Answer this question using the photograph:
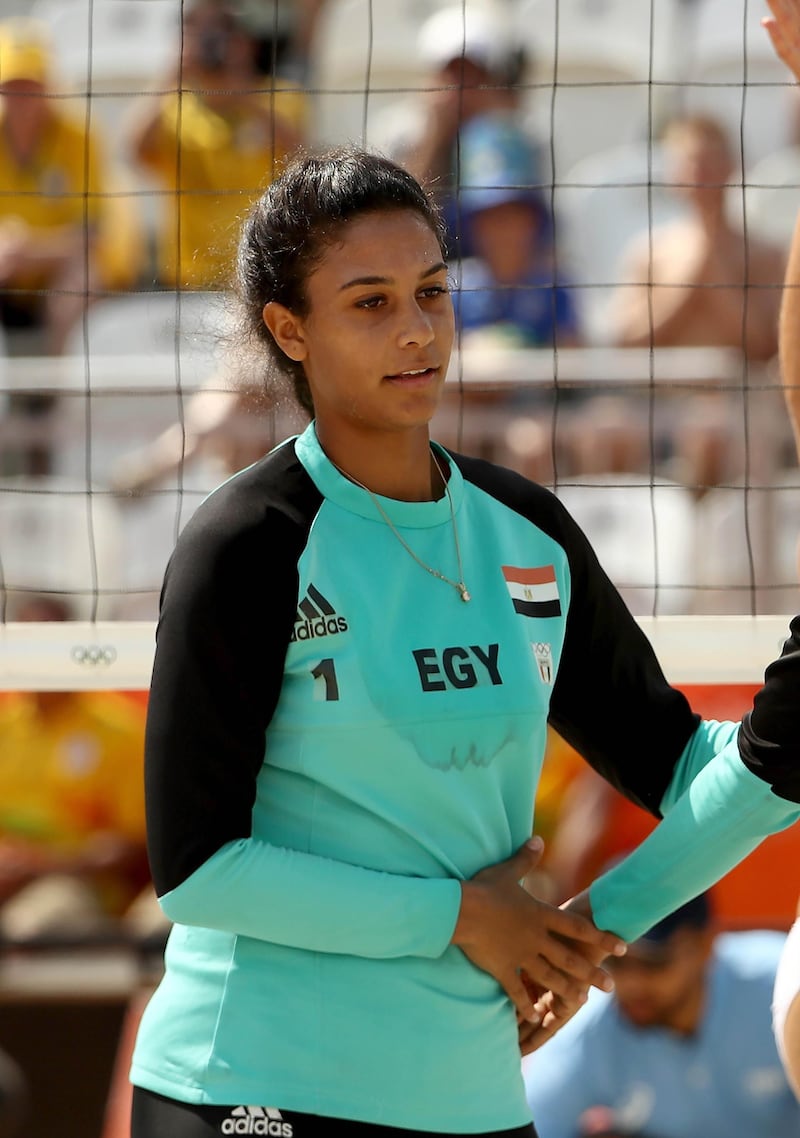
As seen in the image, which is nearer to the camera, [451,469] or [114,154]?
[451,469]

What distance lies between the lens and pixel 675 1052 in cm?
374

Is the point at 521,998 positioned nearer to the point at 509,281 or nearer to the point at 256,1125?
the point at 256,1125

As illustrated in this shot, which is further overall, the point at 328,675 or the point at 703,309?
the point at 703,309

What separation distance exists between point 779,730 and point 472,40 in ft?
15.5

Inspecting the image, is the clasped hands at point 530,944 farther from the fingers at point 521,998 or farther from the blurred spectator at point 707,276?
the blurred spectator at point 707,276

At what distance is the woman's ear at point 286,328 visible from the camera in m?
1.85

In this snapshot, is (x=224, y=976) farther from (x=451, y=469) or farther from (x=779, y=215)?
(x=779, y=215)

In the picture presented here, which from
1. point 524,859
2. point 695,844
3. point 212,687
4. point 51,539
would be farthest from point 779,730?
point 51,539

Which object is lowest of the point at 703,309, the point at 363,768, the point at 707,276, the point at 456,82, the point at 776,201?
the point at 363,768

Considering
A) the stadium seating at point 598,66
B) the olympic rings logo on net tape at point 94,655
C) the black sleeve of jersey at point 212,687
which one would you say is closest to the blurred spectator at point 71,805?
the olympic rings logo on net tape at point 94,655

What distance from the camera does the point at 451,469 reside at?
1.91 m

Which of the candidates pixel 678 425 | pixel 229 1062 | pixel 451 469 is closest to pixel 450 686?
pixel 451 469

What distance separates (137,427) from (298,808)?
11.8ft

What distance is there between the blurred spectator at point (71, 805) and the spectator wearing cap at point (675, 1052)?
1.25 meters
